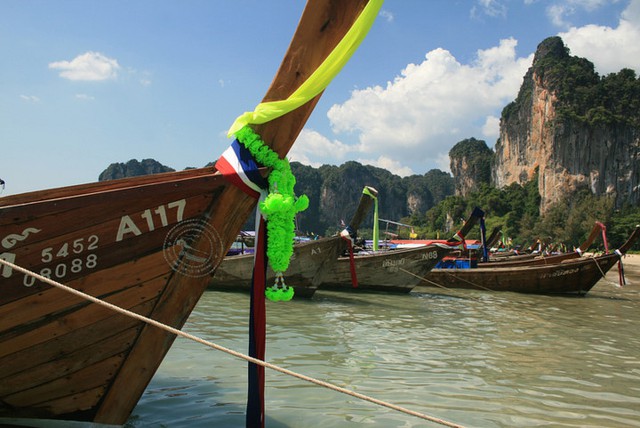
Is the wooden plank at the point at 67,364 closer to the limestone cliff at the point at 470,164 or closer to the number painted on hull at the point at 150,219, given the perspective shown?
the number painted on hull at the point at 150,219

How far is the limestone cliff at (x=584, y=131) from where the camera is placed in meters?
68.2

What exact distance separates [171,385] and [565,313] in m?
9.42

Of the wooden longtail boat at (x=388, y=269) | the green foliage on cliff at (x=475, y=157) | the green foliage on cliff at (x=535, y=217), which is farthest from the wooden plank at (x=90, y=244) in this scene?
the green foliage on cliff at (x=475, y=157)

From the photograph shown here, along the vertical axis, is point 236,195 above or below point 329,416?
above

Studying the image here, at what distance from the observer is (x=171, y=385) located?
4.47 m

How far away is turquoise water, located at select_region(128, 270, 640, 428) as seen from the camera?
3.89 metres

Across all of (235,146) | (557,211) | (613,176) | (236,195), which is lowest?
(236,195)

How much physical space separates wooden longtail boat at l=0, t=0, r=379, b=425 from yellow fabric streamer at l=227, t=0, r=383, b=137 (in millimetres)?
78

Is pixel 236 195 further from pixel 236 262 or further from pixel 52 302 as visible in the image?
pixel 236 262

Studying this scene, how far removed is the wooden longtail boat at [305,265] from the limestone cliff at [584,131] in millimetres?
66862

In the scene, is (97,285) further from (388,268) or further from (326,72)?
(388,268)

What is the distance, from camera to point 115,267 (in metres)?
2.94

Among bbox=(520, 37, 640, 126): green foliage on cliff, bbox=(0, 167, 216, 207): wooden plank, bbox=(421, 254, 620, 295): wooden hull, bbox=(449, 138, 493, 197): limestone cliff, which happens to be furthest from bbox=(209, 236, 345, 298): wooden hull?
bbox=(449, 138, 493, 197): limestone cliff

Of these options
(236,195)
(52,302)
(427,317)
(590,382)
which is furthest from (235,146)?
(427,317)
